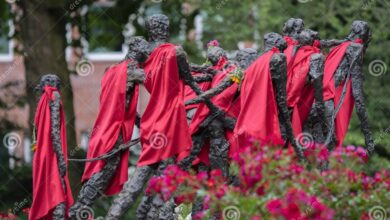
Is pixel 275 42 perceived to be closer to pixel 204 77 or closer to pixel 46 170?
pixel 204 77

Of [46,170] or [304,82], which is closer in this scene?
[46,170]

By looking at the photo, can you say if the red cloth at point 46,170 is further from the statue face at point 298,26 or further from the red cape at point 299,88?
the statue face at point 298,26

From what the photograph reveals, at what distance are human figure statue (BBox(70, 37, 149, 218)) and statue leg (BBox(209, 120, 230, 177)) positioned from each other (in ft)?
3.01

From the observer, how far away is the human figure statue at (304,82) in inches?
706

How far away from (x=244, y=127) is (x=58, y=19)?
33.2 feet

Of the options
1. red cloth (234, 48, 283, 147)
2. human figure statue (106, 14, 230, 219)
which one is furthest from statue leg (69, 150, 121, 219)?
red cloth (234, 48, 283, 147)

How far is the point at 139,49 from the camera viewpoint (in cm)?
1678

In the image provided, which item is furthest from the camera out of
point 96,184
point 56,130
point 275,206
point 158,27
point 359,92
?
point 359,92

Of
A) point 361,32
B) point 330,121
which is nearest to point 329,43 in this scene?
point 361,32

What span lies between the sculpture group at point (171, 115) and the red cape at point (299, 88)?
0.01 meters

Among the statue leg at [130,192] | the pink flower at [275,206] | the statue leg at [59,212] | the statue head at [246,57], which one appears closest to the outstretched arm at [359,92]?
the statue head at [246,57]

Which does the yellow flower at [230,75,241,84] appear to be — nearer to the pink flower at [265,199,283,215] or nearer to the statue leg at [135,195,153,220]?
the statue leg at [135,195,153,220]

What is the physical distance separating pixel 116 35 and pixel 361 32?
1064cm

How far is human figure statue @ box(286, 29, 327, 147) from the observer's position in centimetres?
1792
